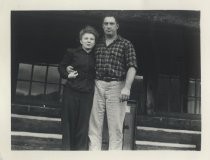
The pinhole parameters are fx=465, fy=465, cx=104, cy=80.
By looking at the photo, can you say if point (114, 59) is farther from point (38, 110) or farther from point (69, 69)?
point (38, 110)

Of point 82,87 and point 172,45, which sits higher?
point 172,45

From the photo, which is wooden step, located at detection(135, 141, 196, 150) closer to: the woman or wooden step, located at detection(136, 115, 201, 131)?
wooden step, located at detection(136, 115, 201, 131)

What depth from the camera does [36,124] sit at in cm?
154

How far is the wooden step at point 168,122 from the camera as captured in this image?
154cm

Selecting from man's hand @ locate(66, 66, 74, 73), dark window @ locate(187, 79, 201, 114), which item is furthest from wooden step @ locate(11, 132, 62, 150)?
dark window @ locate(187, 79, 201, 114)

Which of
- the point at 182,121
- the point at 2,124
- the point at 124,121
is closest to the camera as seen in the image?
the point at 2,124

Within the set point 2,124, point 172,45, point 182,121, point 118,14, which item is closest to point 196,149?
point 182,121

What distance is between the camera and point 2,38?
1.39 metres

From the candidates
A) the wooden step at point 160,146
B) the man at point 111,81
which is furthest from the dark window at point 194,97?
the man at point 111,81

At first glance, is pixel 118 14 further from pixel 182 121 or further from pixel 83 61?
pixel 182 121

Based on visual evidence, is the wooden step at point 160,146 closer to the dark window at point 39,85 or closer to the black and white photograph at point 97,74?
the black and white photograph at point 97,74

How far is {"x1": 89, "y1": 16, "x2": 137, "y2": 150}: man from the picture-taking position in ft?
4.54

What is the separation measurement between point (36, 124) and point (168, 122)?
1.50ft

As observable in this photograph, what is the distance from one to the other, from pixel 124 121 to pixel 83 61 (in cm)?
25
